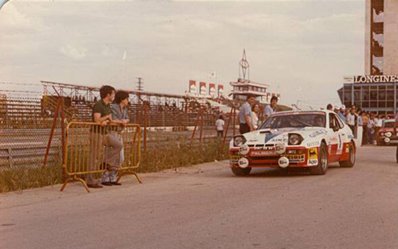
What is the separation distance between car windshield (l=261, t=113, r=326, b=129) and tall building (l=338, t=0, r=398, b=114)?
5253 cm

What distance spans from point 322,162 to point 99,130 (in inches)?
175

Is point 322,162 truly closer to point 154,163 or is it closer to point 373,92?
point 154,163

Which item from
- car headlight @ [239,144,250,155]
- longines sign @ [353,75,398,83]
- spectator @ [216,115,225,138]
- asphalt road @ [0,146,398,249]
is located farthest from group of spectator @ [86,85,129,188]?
longines sign @ [353,75,398,83]

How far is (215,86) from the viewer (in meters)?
131

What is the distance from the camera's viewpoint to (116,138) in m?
11.2

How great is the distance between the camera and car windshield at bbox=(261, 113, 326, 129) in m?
13.4

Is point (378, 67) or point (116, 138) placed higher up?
point (378, 67)

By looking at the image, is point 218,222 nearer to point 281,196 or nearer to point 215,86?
point 281,196

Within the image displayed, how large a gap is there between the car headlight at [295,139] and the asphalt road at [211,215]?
0.68 meters

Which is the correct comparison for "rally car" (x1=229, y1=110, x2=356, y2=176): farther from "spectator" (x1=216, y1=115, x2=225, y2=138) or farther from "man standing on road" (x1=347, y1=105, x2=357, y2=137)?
"man standing on road" (x1=347, y1=105, x2=357, y2=137)

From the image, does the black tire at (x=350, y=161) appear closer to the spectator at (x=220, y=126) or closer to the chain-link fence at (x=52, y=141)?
the chain-link fence at (x=52, y=141)

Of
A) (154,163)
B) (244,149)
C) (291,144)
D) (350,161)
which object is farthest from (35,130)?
(350,161)

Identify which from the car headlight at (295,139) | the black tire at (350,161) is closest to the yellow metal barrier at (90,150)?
the car headlight at (295,139)

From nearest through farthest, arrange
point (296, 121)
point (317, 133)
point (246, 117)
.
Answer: point (317, 133)
point (296, 121)
point (246, 117)
